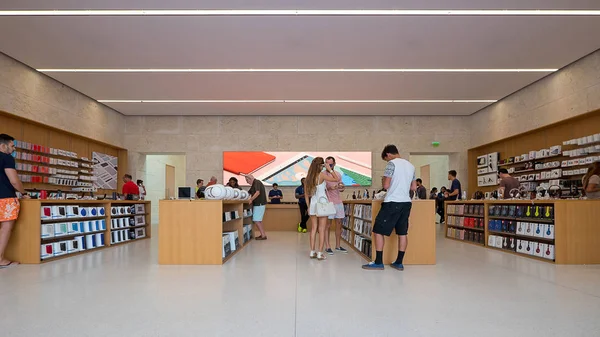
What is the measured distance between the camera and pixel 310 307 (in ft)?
10.3

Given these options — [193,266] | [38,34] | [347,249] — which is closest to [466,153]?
[347,249]

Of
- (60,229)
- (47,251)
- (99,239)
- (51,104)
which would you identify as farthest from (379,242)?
(51,104)

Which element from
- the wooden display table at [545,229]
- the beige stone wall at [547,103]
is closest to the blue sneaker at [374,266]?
the wooden display table at [545,229]

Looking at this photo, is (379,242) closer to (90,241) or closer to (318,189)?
(318,189)

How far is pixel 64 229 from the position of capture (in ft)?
20.3

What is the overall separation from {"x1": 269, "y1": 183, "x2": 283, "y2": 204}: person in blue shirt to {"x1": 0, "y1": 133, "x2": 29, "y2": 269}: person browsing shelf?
7400 mm

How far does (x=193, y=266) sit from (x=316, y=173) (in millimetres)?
1929

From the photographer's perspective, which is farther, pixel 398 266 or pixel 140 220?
pixel 140 220

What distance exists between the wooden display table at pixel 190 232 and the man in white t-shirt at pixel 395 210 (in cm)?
183

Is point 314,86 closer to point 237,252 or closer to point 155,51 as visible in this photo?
point 155,51

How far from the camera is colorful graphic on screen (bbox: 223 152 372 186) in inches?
521

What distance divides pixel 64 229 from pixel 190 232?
2.16 meters

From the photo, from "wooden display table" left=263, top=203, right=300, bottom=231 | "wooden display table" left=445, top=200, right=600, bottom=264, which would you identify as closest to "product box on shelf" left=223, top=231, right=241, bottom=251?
"wooden display table" left=445, top=200, right=600, bottom=264

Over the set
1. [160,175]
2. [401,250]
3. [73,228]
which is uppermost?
[160,175]
